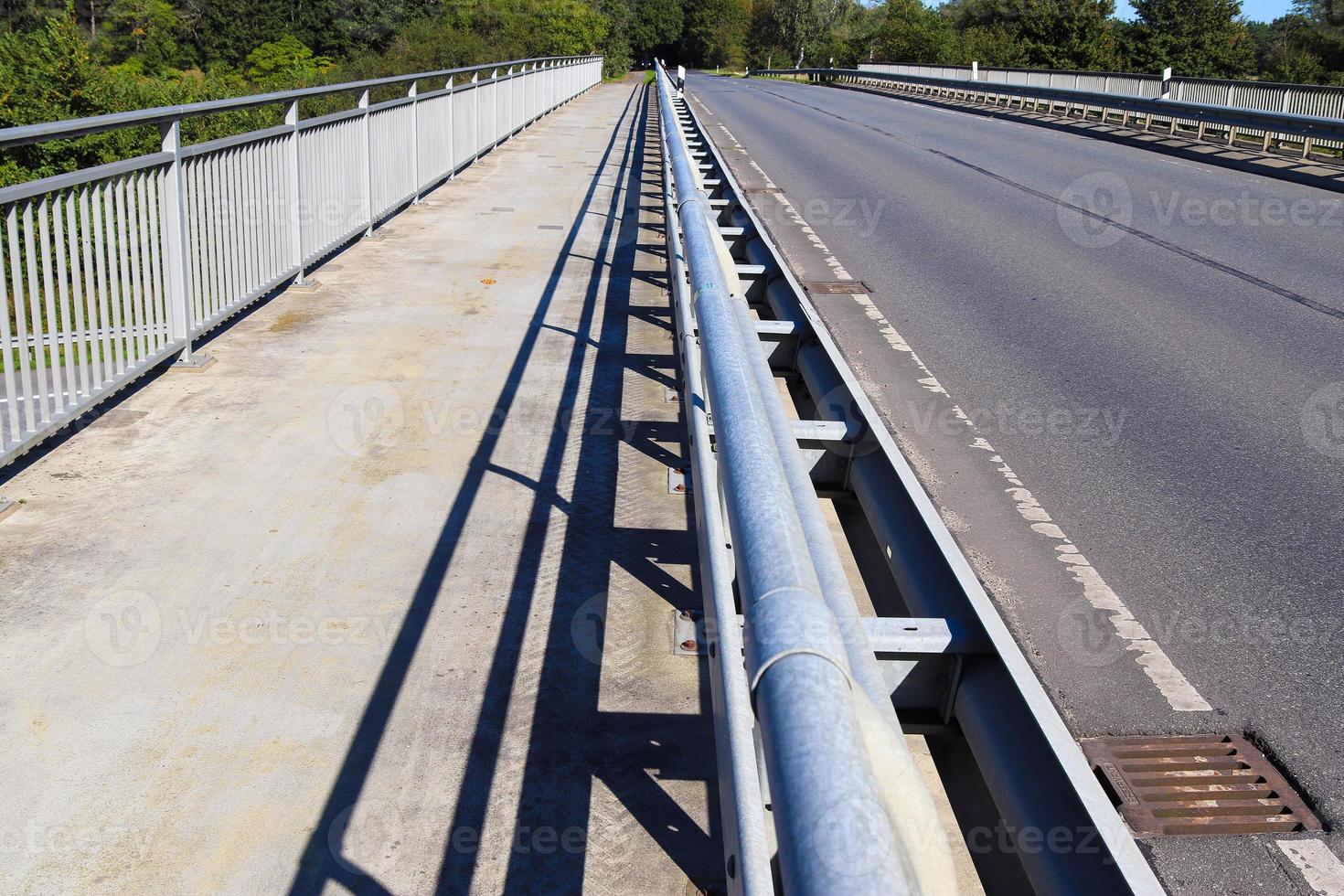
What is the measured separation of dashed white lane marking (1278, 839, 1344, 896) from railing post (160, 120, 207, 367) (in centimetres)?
646

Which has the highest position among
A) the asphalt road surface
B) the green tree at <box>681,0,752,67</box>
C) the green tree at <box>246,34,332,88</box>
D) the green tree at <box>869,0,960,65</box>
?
the green tree at <box>681,0,752,67</box>

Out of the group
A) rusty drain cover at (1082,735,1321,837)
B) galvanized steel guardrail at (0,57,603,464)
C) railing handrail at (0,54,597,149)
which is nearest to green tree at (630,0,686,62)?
galvanized steel guardrail at (0,57,603,464)

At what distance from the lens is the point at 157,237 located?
712cm

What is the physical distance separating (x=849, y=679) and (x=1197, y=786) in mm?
2239

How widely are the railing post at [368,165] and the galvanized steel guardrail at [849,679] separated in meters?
7.95

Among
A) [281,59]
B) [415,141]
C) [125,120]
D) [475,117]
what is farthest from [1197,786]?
[281,59]

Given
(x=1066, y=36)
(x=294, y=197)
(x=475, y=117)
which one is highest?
(x=1066, y=36)

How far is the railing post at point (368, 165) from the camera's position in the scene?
11.8 meters

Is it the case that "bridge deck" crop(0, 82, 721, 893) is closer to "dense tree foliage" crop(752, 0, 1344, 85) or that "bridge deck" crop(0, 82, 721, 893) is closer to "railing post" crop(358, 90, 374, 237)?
"railing post" crop(358, 90, 374, 237)

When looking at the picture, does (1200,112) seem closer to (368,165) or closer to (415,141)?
(415,141)

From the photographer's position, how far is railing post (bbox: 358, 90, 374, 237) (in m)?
11.8

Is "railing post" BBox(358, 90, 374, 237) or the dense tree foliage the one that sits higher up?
the dense tree foliage

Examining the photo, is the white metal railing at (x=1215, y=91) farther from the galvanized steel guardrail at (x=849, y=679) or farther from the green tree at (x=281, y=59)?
the green tree at (x=281, y=59)

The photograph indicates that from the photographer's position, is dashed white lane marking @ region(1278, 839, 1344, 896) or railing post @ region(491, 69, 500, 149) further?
railing post @ region(491, 69, 500, 149)
